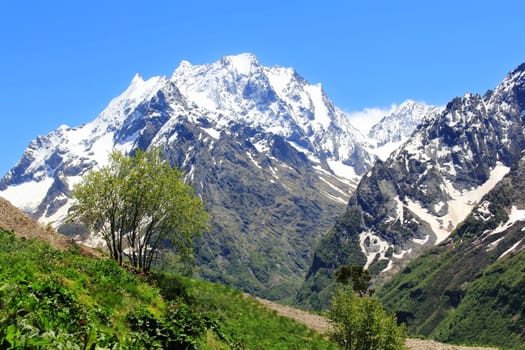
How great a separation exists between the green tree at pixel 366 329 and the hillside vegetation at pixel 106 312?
1.73 m

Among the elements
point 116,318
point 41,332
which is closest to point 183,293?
point 116,318

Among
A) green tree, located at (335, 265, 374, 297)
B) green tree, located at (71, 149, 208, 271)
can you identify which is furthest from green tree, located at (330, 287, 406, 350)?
green tree, located at (335, 265, 374, 297)

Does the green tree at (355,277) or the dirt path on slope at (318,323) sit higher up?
the green tree at (355,277)

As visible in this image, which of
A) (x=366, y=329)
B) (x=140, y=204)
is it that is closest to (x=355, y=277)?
(x=366, y=329)

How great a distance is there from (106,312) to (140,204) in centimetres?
2569

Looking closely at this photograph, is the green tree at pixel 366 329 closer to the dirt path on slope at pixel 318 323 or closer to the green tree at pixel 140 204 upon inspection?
the dirt path on slope at pixel 318 323

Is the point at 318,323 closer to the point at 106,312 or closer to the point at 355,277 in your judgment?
the point at 355,277

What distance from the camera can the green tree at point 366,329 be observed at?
45.7m

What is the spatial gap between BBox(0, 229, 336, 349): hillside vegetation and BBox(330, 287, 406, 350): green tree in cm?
173

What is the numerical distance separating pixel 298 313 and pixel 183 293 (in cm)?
2145

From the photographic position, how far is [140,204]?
47625mm

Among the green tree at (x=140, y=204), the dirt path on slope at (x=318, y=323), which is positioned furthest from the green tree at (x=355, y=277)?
the green tree at (x=140, y=204)

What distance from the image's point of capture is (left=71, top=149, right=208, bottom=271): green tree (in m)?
47.6

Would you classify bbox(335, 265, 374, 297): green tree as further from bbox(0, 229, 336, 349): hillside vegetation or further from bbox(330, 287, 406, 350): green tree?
bbox(330, 287, 406, 350): green tree
